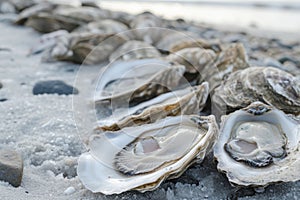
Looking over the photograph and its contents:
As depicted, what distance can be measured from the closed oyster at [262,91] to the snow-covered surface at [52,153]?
1.39ft

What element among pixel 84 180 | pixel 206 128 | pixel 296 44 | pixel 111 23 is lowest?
pixel 296 44

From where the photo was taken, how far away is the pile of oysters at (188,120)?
1.35 metres

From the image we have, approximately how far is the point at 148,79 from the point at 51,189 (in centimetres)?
91

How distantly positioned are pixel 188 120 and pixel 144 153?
25 cm

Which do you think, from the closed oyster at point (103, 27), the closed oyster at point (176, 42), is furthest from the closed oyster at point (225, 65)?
Answer: the closed oyster at point (103, 27)

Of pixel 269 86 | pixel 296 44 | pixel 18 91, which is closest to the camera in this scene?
pixel 269 86

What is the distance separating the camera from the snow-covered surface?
1.37 metres

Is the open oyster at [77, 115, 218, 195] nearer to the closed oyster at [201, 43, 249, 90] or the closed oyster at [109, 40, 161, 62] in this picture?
the closed oyster at [201, 43, 249, 90]

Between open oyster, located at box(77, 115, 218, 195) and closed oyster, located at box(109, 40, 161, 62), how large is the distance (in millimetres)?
1014

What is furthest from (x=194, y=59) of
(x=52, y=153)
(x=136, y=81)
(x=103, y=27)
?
(x=103, y=27)

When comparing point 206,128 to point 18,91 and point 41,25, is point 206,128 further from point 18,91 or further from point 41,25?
point 41,25

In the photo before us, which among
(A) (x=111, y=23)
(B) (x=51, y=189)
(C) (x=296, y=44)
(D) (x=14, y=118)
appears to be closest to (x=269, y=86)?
(B) (x=51, y=189)

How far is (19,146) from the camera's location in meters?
1.65

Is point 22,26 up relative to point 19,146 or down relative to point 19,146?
down
